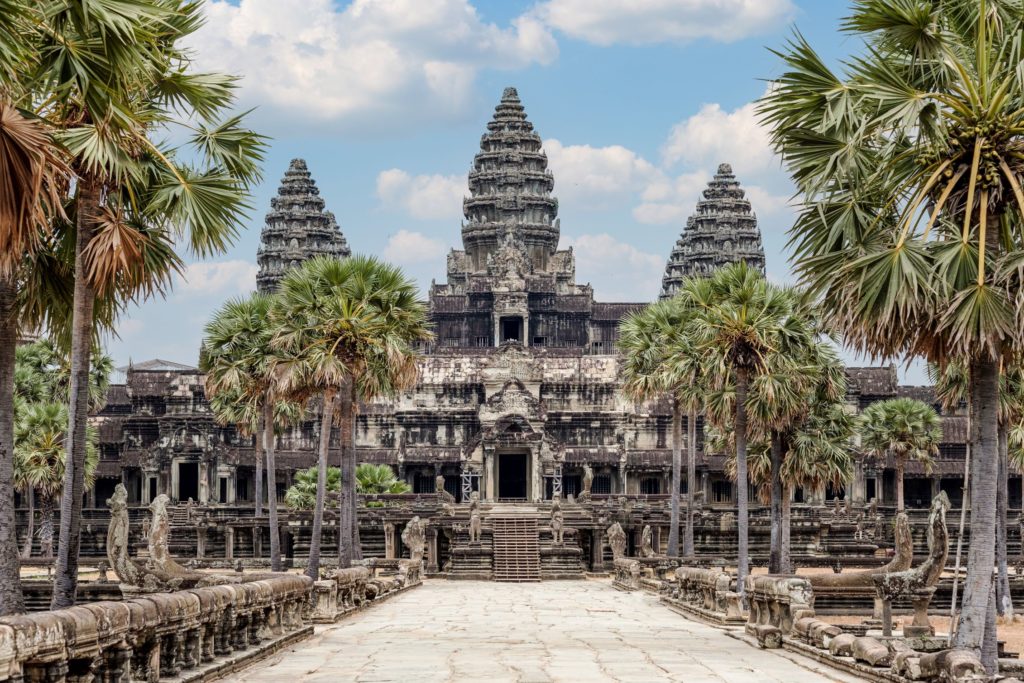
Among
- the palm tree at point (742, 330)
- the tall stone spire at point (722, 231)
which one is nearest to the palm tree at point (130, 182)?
the palm tree at point (742, 330)

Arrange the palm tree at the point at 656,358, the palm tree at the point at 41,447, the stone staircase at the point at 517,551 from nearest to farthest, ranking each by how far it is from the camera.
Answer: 1. the palm tree at the point at 656,358
2. the stone staircase at the point at 517,551
3. the palm tree at the point at 41,447

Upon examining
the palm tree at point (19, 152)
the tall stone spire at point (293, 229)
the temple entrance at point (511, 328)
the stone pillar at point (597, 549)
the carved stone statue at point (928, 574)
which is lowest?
the stone pillar at point (597, 549)

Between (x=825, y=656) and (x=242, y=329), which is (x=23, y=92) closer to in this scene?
(x=825, y=656)

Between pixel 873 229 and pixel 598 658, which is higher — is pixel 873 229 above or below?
above

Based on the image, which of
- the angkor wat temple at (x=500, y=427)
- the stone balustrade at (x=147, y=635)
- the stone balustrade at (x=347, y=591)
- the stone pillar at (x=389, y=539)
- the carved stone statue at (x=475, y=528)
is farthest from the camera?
the angkor wat temple at (x=500, y=427)

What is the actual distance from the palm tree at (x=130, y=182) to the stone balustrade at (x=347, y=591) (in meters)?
8.50

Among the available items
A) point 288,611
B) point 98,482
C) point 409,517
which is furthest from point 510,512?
point 288,611

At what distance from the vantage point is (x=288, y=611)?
2323 centimetres

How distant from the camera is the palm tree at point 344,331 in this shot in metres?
35.3

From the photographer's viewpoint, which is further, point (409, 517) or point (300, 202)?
point (300, 202)

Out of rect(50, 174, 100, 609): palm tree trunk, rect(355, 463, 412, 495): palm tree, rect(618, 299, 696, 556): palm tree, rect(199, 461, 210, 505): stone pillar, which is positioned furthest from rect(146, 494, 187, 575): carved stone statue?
rect(199, 461, 210, 505): stone pillar

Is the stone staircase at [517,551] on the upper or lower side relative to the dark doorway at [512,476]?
lower

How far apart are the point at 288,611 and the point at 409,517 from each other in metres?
31.5

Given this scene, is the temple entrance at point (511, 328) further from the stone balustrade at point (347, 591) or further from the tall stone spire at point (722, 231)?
the stone balustrade at point (347, 591)
